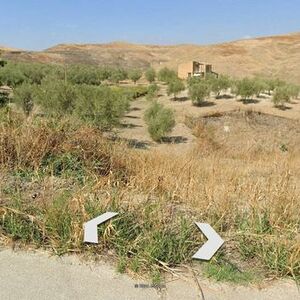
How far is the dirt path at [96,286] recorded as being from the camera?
2992 mm

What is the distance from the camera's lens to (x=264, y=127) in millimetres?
28812

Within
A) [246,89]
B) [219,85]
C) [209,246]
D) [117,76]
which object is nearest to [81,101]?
[209,246]

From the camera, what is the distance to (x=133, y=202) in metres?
4.20

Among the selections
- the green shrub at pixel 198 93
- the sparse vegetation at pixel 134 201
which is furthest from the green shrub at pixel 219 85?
the sparse vegetation at pixel 134 201

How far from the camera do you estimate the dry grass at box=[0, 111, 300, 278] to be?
11.6 ft

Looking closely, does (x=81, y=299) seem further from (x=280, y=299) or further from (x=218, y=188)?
(x=218, y=188)

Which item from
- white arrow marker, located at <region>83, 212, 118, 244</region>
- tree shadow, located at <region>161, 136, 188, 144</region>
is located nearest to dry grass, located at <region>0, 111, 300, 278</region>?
white arrow marker, located at <region>83, 212, 118, 244</region>

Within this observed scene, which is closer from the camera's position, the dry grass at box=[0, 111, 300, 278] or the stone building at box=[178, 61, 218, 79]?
the dry grass at box=[0, 111, 300, 278]

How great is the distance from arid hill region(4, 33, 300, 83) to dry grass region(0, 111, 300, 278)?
222 feet

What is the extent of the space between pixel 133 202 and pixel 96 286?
1.22 meters

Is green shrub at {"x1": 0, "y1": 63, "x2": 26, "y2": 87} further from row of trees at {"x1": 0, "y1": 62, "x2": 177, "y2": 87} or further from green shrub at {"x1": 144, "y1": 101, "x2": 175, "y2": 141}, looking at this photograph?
green shrub at {"x1": 144, "y1": 101, "x2": 175, "y2": 141}

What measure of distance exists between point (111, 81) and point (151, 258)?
60162 mm

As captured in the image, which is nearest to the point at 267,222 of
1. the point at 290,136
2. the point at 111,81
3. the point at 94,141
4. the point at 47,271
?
the point at 47,271

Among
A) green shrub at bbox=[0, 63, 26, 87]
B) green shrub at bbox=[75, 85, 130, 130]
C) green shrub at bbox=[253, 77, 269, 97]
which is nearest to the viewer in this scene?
green shrub at bbox=[75, 85, 130, 130]
